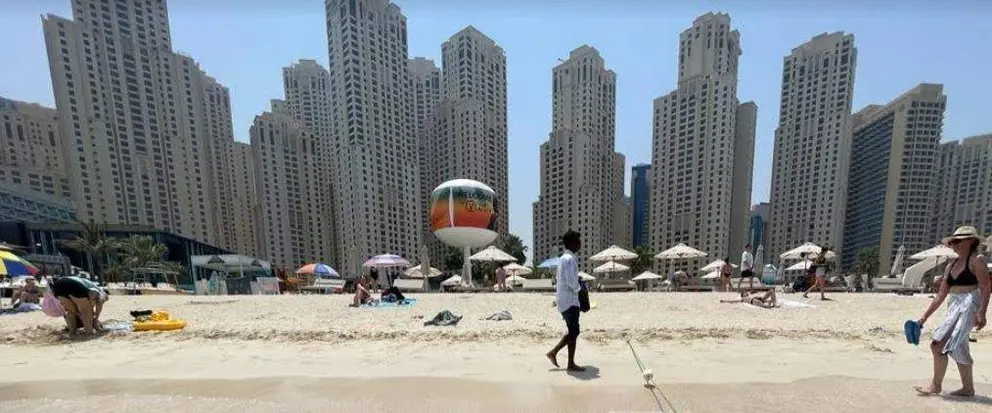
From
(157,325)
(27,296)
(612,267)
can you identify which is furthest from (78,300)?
(612,267)

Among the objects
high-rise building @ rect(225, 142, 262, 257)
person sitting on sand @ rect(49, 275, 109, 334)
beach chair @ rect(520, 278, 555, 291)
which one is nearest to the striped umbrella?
person sitting on sand @ rect(49, 275, 109, 334)

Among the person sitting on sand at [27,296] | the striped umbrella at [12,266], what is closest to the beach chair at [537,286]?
the striped umbrella at [12,266]

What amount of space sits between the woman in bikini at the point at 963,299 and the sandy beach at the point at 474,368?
51cm

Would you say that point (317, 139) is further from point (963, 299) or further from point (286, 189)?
point (963, 299)

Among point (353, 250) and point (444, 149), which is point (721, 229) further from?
point (353, 250)

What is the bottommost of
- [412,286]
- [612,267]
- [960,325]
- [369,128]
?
[412,286]

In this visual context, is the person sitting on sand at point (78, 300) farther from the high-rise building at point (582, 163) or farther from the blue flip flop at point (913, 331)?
the high-rise building at point (582, 163)

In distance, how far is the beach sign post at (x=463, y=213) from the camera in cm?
2366

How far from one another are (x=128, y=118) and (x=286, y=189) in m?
24.3

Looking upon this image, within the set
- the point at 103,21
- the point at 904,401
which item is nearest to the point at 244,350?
the point at 904,401

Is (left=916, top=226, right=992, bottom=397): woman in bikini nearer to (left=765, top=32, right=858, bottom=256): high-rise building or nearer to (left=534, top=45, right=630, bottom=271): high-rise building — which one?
(left=534, top=45, right=630, bottom=271): high-rise building

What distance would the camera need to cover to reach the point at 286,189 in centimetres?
6919

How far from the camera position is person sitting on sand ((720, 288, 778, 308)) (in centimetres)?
995

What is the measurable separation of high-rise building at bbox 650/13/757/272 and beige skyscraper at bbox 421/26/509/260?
28.4 meters
